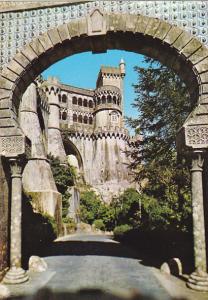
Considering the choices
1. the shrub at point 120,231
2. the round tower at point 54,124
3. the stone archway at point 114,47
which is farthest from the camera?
the round tower at point 54,124

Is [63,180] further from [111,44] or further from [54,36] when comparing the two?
[54,36]

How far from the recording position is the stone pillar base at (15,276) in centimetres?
716

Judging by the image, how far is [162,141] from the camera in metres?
16.3

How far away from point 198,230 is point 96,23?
17.5ft

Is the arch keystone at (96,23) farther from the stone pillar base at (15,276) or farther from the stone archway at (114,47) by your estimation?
the stone pillar base at (15,276)

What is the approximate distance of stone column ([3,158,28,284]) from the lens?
727 cm

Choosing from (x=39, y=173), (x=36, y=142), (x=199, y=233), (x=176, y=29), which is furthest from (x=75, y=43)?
(x=36, y=142)

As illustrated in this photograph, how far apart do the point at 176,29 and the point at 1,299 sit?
6.74m

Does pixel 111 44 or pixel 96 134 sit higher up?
pixel 96 134

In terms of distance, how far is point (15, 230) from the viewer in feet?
25.0

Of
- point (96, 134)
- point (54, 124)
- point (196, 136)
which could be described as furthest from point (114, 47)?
point (96, 134)

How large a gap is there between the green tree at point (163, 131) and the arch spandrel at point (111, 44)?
23.4 feet

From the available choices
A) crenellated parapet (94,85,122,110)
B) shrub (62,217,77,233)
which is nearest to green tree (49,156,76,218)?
shrub (62,217,77,233)

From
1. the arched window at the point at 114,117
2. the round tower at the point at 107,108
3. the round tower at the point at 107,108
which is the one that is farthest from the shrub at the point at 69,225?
the arched window at the point at 114,117
